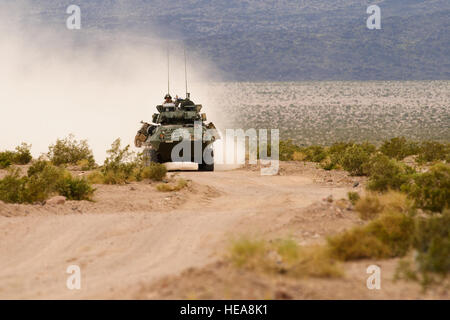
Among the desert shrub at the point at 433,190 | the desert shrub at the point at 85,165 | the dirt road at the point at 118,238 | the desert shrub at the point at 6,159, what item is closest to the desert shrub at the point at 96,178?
the dirt road at the point at 118,238

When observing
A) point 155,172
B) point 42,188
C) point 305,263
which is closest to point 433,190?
point 305,263

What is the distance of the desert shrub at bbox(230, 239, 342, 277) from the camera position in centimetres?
825

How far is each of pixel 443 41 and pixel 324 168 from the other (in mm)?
156908

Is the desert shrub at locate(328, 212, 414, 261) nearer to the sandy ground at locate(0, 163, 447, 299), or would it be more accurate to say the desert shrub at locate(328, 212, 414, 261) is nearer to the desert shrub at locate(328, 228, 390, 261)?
the desert shrub at locate(328, 228, 390, 261)

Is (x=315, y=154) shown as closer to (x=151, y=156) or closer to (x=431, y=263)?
(x=151, y=156)

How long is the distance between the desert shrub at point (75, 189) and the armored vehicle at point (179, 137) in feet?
22.2

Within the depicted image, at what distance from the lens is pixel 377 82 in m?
153

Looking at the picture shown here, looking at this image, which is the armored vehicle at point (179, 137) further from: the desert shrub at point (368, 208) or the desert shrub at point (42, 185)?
the desert shrub at point (368, 208)

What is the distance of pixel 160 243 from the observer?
1081 cm

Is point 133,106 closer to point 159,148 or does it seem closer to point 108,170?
point 159,148

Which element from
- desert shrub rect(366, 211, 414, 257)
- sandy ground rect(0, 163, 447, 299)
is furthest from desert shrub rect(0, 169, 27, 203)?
desert shrub rect(366, 211, 414, 257)

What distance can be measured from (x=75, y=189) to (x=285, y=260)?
7619 mm

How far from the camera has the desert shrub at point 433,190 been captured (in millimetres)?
11922

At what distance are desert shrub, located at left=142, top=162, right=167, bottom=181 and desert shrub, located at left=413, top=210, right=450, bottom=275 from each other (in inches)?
400
